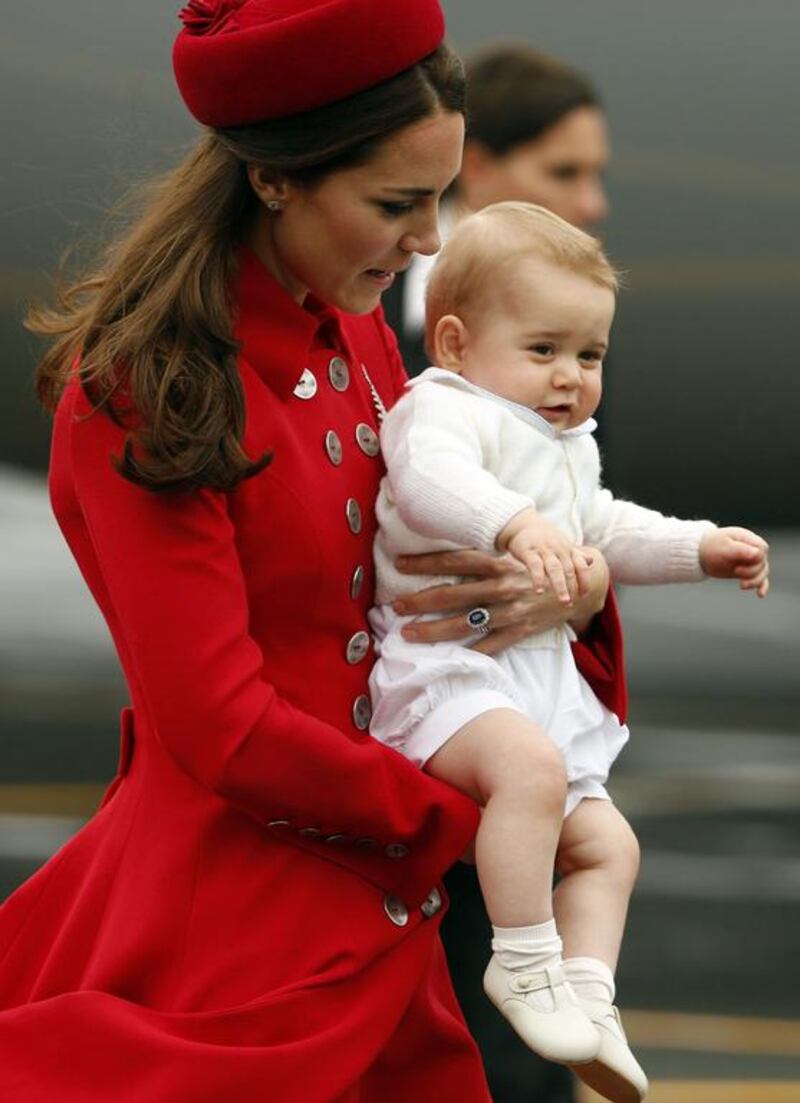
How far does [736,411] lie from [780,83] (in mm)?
984

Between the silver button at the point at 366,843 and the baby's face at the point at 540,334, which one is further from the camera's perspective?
the baby's face at the point at 540,334

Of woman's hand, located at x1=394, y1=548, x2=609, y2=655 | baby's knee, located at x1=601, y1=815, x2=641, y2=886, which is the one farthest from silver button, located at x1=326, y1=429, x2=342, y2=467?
baby's knee, located at x1=601, y1=815, x2=641, y2=886

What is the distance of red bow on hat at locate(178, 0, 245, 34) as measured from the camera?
79.2 inches

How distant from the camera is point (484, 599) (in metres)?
2.21

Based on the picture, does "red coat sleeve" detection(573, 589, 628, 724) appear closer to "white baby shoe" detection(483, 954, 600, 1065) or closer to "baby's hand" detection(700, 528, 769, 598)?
"baby's hand" detection(700, 528, 769, 598)

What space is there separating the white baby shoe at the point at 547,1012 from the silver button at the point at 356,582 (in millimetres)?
348

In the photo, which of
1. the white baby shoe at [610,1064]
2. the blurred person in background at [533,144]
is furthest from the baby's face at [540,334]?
the blurred person in background at [533,144]

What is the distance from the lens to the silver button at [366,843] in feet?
6.76

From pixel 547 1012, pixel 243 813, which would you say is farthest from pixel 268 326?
pixel 547 1012

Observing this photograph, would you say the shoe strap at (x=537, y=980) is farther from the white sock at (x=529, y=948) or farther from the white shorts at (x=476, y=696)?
the white shorts at (x=476, y=696)

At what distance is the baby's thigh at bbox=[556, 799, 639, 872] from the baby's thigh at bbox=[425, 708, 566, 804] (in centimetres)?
13

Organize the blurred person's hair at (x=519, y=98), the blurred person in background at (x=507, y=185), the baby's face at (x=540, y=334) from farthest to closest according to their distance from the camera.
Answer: the blurred person's hair at (x=519, y=98), the blurred person in background at (x=507, y=185), the baby's face at (x=540, y=334)

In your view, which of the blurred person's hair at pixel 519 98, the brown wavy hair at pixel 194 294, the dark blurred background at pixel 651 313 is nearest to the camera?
the brown wavy hair at pixel 194 294

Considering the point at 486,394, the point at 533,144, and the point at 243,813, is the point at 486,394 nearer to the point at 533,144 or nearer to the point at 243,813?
the point at 243,813
